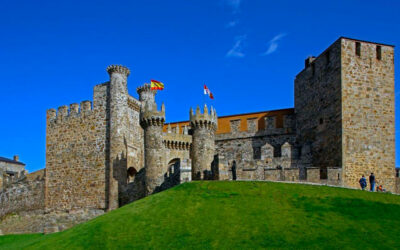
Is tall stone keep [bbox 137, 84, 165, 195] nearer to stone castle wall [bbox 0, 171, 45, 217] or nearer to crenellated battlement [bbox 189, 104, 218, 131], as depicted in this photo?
crenellated battlement [bbox 189, 104, 218, 131]

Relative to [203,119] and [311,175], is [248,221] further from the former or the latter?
[203,119]

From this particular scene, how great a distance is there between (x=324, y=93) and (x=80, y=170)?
20450 mm

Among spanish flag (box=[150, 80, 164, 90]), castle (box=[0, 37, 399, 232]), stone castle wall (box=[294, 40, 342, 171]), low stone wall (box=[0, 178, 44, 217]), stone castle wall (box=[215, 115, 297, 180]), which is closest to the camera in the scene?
castle (box=[0, 37, 399, 232])

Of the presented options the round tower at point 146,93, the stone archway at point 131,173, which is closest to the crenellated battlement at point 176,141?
the stone archway at point 131,173

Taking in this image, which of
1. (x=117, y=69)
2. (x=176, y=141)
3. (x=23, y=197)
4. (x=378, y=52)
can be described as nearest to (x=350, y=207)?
(x=378, y=52)

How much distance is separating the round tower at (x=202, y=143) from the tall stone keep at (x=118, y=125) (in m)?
7.96

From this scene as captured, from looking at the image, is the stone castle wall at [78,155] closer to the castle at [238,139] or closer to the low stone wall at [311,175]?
the castle at [238,139]

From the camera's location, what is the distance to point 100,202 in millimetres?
39000

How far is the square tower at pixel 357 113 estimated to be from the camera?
32.3 metres

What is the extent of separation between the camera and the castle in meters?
32.3

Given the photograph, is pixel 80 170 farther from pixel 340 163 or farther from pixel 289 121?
pixel 340 163

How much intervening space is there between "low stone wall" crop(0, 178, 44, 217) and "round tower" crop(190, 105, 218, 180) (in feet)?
55.4

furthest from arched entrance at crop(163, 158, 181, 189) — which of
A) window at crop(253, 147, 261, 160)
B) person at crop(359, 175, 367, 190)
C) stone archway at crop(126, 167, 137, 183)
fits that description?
person at crop(359, 175, 367, 190)

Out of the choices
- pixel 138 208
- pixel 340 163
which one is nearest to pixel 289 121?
pixel 340 163
